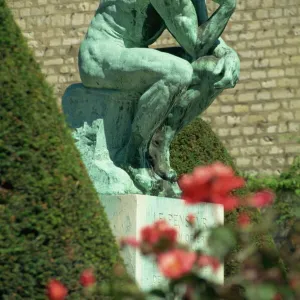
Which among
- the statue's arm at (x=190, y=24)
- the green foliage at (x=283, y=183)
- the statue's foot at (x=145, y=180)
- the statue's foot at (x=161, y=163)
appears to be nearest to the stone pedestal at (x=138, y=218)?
the statue's foot at (x=145, y=180)

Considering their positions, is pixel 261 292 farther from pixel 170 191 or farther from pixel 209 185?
pixel 170 191

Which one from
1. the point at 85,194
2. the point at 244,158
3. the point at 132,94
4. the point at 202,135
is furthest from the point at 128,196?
the point at 244,158

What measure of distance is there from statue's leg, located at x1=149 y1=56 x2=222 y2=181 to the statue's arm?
7cm

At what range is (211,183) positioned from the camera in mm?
2895

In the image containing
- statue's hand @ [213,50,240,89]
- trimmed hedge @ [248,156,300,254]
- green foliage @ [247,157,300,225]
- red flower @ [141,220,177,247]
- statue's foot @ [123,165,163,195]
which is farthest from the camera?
green foliage @ [247,157,300,225]

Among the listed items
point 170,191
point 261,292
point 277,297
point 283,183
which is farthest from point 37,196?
Result: point 283,183

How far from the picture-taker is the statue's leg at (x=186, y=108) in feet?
19.8

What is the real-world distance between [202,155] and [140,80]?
5.79ft

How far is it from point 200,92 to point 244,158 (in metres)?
9.21

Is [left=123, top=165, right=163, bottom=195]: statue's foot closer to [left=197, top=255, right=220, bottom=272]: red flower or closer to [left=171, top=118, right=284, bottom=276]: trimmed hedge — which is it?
[left=171, top=118, right=284, bottom=276]: trimmed hedge

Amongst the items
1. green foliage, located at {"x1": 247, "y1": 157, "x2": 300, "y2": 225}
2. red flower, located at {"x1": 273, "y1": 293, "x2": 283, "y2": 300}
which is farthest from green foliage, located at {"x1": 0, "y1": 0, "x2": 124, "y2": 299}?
green foliage, located at {"x1": 247, "y1": 157, "x2": 300, "y2": 225}

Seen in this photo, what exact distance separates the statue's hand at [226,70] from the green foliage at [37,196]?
1745 millimetres

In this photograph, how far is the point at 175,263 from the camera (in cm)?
278

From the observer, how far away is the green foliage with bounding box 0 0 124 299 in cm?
410
